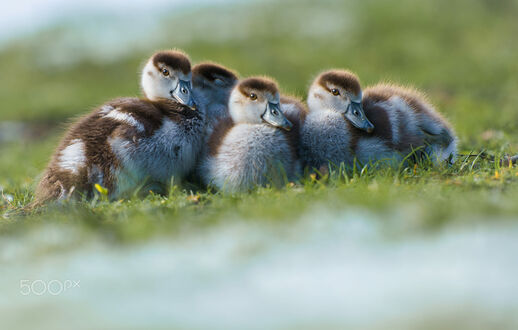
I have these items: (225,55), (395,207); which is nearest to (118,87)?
(225,55)

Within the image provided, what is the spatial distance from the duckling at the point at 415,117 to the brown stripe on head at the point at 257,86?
2.92ft

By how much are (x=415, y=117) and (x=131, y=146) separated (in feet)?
8.55

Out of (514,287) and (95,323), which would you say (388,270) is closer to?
(514,287)

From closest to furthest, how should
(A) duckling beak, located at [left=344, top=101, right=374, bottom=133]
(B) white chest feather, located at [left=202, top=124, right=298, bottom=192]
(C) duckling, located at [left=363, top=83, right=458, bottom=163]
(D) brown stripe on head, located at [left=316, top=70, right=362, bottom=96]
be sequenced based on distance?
(B) white chest feather, located at [left=202, top=124, right=298, bottom=192]
(A) duckling beak, located at [left=344, top=101, right=374, bottom=133]
(D) brown stripe on head, located at [left=316, top=70, right=362, bottom=96]
(C) duckling, located at [left=363, top=83, right=458, bottom=163]

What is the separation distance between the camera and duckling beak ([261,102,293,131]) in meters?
5.02

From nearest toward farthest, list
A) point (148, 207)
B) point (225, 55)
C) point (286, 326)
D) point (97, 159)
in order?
point (286, 326), point (148, 207), point (97, 159), point (225, 55)

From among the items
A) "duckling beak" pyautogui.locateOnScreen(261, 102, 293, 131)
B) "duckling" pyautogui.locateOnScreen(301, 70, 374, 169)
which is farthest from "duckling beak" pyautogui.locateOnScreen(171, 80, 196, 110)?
"duckling" pyautogui.locateOnScreen(301, 70, 374, 169)

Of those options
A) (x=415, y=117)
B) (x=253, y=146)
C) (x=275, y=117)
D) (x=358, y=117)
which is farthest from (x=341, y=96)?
(x=253, y=146)

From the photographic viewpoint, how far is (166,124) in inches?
212

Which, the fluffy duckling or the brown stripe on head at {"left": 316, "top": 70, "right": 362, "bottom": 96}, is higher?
the brown stripe on head at {"left": 316, "top": 70, "right": 362, "bottom": 96}

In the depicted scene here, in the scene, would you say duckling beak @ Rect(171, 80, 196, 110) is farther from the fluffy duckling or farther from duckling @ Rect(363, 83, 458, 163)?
duckling @ Rect(363, 83, 458, 163)

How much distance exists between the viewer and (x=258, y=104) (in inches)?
202

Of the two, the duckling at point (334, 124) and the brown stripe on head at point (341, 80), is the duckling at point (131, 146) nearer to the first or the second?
the duckling at point (334, 124)

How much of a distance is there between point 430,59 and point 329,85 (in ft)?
39.2
